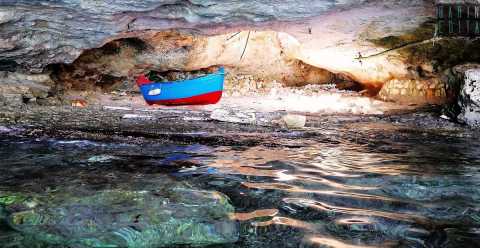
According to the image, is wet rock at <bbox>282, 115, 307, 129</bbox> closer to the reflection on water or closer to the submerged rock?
the reflection on water

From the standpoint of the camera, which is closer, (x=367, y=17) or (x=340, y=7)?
(x=340, y=7)

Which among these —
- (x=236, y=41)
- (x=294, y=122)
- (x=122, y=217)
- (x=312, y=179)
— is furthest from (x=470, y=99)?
(x=236, y=41)

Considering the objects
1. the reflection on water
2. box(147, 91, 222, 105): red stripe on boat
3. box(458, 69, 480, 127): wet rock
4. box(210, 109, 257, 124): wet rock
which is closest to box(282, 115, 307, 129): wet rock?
box(210, 109, 257, 124): wet rock

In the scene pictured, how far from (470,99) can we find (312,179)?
194 inches

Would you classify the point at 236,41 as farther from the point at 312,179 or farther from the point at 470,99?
the point at 312,179

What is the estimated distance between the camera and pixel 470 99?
23.6ft

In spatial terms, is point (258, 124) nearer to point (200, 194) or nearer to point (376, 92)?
point (200, 194)

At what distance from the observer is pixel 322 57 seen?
11.4 m

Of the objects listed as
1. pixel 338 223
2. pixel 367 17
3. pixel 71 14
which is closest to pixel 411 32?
pixel 367 17

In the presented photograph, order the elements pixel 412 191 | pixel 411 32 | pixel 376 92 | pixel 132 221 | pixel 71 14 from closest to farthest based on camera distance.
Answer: pixel 132 221 → pixel 412 191 → pixel 71 14 → pixel 411 32 → pixel 376 92

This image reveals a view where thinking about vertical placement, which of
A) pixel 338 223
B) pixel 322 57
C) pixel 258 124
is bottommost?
pixel 338 223

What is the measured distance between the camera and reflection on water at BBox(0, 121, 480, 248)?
Answer: 258cm

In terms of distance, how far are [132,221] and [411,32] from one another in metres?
7.95

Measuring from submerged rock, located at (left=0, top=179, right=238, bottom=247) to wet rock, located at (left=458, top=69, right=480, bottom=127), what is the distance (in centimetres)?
576
